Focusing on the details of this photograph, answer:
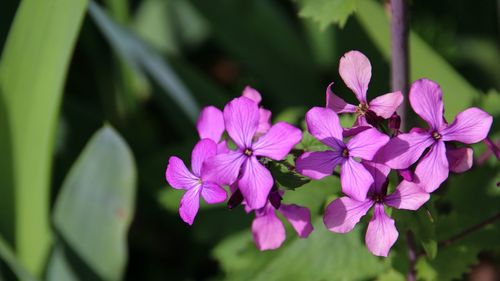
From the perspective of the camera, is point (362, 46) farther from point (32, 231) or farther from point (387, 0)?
point (32, 231)

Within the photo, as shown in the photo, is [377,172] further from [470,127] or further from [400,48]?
[400,48]

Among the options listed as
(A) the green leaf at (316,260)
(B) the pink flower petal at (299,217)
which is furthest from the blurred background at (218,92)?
(B) the pink flower petal at (299,217)

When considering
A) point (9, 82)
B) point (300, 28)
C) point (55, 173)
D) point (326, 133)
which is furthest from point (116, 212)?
point (300, 28)

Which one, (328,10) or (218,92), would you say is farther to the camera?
(218,92)

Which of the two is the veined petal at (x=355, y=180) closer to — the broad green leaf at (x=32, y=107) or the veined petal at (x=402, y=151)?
the veined petal at (x=402, y=151)

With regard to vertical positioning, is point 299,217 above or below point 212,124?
below

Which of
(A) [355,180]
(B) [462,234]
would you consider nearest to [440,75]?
(B) [462,234]
